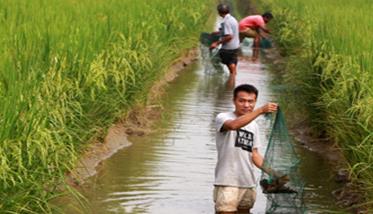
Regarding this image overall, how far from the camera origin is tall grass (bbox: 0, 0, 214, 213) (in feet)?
17.7

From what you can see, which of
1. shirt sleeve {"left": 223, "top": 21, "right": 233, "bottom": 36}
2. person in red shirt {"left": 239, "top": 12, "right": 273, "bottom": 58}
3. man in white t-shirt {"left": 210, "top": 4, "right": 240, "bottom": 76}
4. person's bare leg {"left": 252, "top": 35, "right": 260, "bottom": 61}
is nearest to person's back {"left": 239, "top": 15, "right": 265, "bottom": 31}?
person in red shirt {"left": 239, "top": 12, "right": 273, "bottom": 58}

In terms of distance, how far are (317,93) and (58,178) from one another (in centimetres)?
464

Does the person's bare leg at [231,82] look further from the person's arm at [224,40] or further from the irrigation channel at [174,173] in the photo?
the irrigation channel at [174,173]

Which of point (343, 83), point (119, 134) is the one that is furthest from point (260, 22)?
point (343, 83)

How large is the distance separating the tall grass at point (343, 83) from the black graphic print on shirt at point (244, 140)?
0.78 m

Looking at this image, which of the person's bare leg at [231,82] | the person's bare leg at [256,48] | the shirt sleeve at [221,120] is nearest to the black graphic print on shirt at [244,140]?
the shirt sleeve at [221,120]

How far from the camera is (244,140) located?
6.50 meters

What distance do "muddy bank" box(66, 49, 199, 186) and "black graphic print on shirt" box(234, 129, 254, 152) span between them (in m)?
1.27

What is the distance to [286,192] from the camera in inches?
251

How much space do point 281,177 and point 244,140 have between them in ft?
1.30

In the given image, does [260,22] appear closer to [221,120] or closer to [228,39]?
[228,39]

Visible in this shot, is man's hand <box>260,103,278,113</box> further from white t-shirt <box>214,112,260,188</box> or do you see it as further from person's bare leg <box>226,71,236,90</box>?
person's bare leg <box>226,71,236,90</box>

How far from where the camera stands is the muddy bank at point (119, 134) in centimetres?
763

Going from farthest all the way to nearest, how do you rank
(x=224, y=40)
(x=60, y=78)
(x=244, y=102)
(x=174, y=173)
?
(x=224, y=40) < (x=174, y=173) < (x=60, y=78) < (x=244, y=102)
